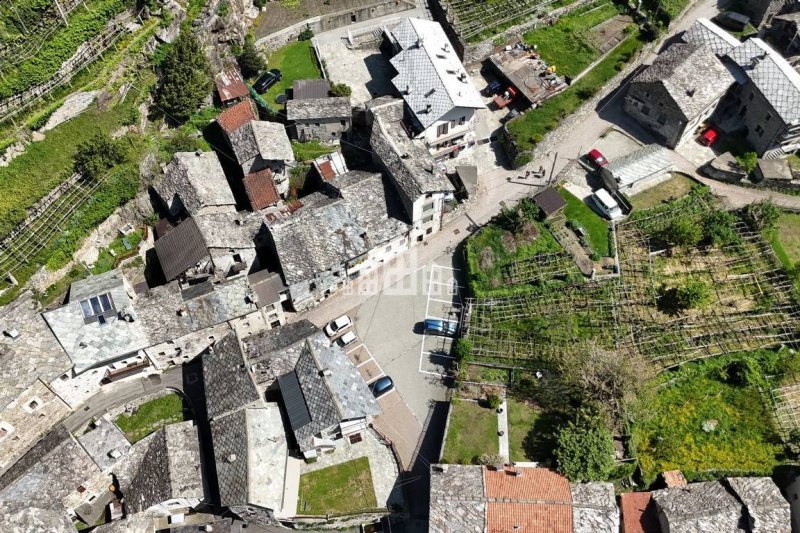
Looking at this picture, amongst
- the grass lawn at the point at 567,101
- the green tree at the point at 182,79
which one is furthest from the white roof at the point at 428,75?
the green tree at the point at 182,79

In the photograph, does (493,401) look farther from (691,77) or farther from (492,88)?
(691,77)

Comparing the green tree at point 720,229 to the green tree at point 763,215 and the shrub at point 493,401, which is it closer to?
the green tree at point 763,215

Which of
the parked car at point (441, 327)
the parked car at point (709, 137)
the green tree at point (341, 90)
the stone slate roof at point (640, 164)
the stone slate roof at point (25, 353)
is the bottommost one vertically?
the parked car at point (441, 327)

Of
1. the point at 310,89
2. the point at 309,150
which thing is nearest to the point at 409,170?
the point at 309,150

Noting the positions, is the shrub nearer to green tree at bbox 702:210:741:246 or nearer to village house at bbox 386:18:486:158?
village house at bbox 386:18:486:158

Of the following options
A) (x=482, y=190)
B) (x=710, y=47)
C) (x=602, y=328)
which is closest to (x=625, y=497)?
(x=602, y=328)

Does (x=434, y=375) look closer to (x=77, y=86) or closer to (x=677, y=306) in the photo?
(x=677, y=306)
